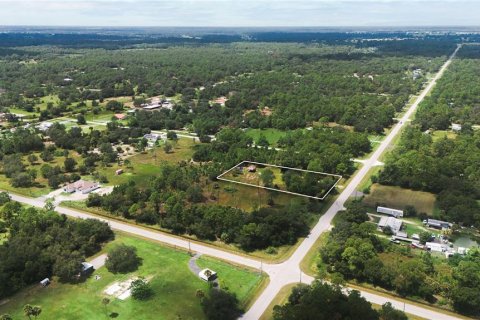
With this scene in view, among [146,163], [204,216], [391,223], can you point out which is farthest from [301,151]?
[146,163]

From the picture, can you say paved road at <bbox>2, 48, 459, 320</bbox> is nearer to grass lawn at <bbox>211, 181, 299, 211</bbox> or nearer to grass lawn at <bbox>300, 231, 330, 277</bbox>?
grass lawn at <bbox>300, 231, 330, 277</bbox>

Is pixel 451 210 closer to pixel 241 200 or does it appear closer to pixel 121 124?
Answer: pixel 241 200

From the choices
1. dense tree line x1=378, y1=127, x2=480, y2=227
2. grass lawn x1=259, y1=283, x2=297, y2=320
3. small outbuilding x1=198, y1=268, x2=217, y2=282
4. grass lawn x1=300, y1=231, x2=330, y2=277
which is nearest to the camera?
grass lawn x1=259, y1=283, x2=297, y2=320

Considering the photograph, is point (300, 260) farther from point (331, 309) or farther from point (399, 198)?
point (399, 198)

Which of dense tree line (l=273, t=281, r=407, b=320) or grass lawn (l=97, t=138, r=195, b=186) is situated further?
grass lawn (l=97, t=138, r=195, b=186)

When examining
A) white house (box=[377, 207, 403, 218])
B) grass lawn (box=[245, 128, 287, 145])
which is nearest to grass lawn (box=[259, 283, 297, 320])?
white house (box=[377, 207, 403, 218])

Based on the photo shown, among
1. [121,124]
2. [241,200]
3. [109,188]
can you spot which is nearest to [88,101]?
[121,124]

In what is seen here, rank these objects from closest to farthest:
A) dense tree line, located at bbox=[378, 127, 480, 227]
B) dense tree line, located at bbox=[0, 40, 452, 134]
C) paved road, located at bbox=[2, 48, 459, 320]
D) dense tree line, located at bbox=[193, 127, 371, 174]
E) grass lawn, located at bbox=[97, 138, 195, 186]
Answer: paved road, located at bbox=[2, 48, 459, 320]
dense tree line, located at bbox=[378, 127, 480, 227]
dense tree line, located at bbox=[193, 127, 371, 174]
grass lawn, located at bbox=[97, 138, 195, 186]
dense tree line, located at bbox=[0, 40, 452, 134]
